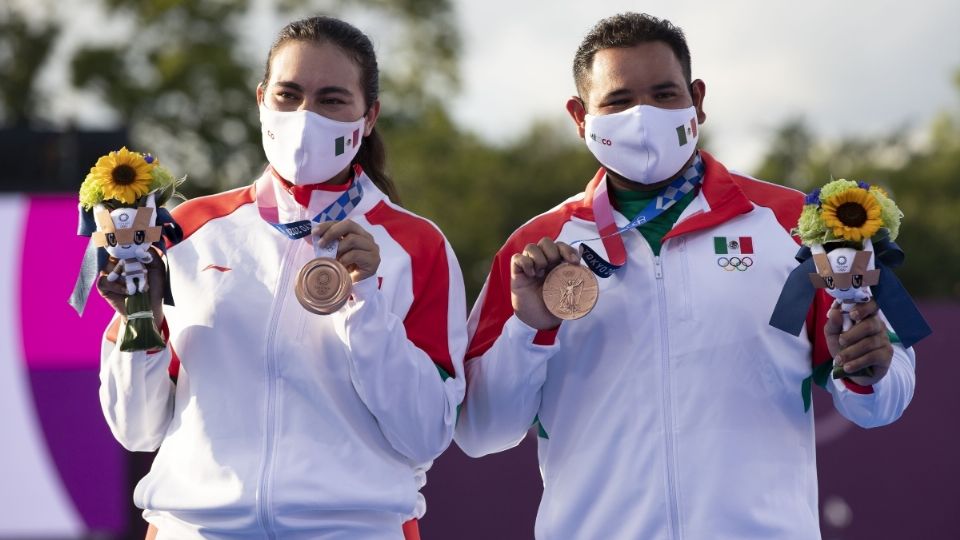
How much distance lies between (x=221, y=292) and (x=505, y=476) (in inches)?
219

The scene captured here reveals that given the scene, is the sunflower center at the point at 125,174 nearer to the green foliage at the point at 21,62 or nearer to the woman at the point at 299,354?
the woman at the point at 299,354

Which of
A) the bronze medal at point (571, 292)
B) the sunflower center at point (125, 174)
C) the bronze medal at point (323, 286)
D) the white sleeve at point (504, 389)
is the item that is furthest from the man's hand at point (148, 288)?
the bronze medal at point (571, 292)

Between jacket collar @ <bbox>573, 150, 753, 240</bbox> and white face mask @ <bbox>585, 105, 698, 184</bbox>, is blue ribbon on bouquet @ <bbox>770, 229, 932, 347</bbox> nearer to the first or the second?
jacket collar @ <bbox>573, 150, 753, 240</bbox>

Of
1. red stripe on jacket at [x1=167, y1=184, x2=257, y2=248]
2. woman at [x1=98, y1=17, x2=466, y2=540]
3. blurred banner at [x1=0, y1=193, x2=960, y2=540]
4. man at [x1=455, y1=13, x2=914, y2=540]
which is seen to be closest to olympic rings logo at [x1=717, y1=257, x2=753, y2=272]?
man at [x1=455, y1=13, x2=914, y2=540]

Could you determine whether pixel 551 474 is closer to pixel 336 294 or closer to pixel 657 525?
pixel 657 525

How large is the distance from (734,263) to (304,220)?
1.24m

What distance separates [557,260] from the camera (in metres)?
3.81

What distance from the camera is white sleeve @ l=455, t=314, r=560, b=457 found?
12.8 ft

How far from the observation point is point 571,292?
3.77m

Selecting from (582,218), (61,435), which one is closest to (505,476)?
(61,435)

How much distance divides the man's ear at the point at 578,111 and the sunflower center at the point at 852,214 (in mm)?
910

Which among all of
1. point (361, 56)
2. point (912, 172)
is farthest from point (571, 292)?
point (912, 172)

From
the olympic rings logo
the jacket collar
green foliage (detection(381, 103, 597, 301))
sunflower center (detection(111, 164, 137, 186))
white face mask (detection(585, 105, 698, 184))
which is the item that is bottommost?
the olympic rings logo

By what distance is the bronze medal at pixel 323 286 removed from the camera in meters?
3.66
